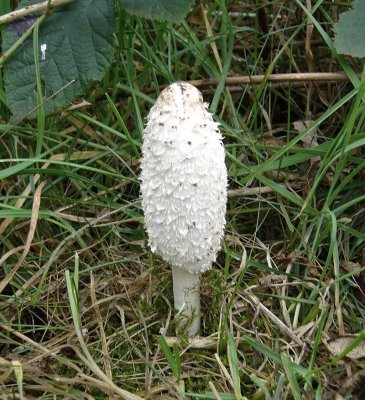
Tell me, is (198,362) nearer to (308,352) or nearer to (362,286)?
(308,352)

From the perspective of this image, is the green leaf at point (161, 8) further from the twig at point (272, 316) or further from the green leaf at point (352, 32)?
the twig at point (272, 316)

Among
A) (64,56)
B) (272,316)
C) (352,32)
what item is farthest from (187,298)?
(352,32)

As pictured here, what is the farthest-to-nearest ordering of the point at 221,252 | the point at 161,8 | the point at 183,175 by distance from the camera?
the point at 221,252 → the point at 161,8 → the point at 183,175

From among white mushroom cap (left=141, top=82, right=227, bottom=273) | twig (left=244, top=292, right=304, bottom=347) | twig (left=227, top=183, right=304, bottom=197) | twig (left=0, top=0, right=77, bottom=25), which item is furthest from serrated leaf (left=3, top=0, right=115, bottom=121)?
twig (left=244, top=292, right=304, bottom=347)

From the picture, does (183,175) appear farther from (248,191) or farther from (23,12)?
(23,12)

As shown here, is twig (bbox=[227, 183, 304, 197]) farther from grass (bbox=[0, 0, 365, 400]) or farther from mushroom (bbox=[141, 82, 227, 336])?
mushroom (bbox=[141, 82, 227, 336])

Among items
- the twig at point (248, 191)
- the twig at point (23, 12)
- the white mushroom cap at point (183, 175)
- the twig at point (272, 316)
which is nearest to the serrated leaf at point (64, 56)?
the twig at point (23, 12)
